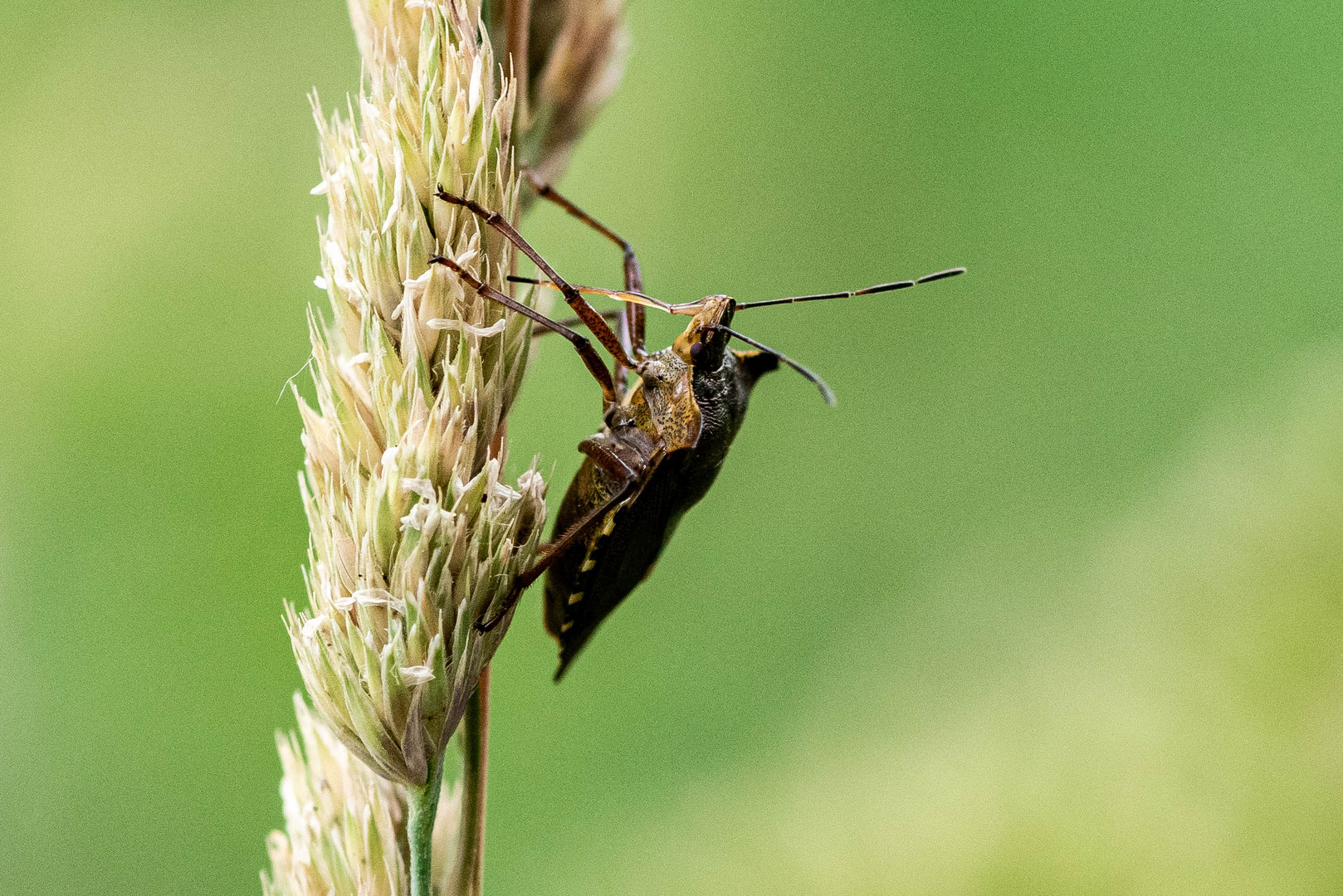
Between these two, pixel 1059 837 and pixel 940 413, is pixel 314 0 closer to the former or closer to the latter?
pixel 940 413

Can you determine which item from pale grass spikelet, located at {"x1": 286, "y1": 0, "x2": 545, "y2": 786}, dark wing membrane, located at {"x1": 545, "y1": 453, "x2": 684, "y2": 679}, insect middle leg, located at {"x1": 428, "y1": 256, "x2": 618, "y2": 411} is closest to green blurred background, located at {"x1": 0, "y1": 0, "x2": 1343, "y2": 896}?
dark wing membrane, located at {"x1": 545, "y1": 453, "x2": 684, "y2": 679}

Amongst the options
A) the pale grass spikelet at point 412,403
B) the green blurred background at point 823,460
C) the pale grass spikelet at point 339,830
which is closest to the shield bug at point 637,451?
the pale grass spikelet at point 412,403

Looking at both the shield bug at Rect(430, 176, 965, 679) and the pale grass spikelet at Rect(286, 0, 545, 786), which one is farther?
the shield bug at Rect(430, 176, 965, 679)

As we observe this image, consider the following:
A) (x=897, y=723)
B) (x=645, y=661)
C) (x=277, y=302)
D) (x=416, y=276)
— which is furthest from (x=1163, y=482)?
(x=277, y=302)

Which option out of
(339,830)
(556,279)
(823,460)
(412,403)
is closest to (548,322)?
(556,279)

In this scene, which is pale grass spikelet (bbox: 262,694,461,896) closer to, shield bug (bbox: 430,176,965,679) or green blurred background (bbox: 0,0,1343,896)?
shield bug (bbox: 430,176,965,679)

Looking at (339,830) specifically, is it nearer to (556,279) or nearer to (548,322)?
(548,322)
